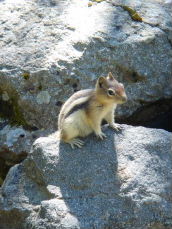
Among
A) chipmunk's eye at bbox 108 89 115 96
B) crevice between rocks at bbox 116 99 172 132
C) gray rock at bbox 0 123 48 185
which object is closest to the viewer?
chipmunk's eye at bbox 108 89 115 96

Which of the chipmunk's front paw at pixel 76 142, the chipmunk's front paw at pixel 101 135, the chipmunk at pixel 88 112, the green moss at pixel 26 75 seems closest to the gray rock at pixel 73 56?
the green moss at pixel 26 75

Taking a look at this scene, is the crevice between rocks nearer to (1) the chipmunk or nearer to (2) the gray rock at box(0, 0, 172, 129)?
(2) the gray rock at box(0, 0, 172, 129)

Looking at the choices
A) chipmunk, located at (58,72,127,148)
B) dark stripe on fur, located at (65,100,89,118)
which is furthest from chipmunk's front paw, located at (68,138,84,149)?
dark stripe on fur, located at (65,100,89,118)

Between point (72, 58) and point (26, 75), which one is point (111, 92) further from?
point (26, 75)

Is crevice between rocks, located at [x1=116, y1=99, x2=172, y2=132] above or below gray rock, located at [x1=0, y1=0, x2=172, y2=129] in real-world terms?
below

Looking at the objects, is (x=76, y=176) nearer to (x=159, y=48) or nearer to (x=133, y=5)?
(x=159, y=48)

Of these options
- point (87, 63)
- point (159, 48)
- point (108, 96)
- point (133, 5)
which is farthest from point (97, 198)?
point (133, 5)

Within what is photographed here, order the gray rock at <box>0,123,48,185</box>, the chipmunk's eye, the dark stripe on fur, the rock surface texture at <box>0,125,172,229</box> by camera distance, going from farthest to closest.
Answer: the gray rock at <box>0,123,48,185</box>, the dark stripe on fur, the chipmunk's eye, the rock surface texture at <box>0,125,172,229</box>
